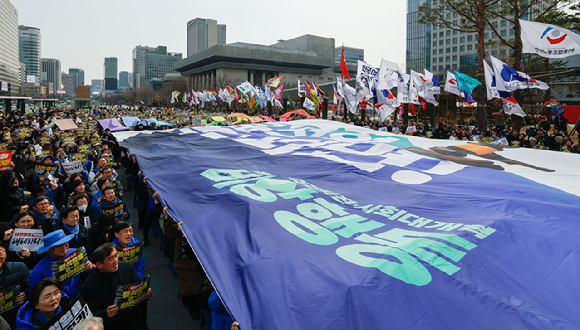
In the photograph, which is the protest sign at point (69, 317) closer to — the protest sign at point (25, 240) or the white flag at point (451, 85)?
the protest sign at point (25, 240)

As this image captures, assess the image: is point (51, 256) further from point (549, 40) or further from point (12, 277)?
point (549, 40)

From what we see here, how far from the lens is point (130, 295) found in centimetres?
383

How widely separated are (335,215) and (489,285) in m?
2.09

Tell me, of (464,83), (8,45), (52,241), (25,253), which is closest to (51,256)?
(52,241)

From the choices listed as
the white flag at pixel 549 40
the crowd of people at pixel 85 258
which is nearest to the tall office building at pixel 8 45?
the crowd of people at pixel 85 258

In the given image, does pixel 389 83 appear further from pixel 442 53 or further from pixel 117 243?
pixel 442 53

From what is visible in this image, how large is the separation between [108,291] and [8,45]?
627ft

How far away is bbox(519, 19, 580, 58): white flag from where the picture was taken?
11422mm

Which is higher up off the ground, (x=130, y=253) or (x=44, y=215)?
(x=44, y=215)

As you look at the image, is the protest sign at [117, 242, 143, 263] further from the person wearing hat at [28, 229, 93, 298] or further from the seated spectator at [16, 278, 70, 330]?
the seated spectator at [16, 278, 70, 330]

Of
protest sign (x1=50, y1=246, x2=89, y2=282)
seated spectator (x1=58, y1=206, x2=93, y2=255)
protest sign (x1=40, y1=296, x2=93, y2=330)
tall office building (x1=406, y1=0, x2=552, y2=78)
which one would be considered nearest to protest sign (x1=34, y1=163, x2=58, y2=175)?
seated spectator (x1=58, y1=206, x2=93, y2=255)

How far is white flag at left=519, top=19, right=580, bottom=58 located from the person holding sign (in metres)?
14.0

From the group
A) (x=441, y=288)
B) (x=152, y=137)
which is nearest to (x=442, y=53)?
(x=152, y=137)

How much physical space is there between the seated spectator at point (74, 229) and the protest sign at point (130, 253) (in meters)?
1.08
